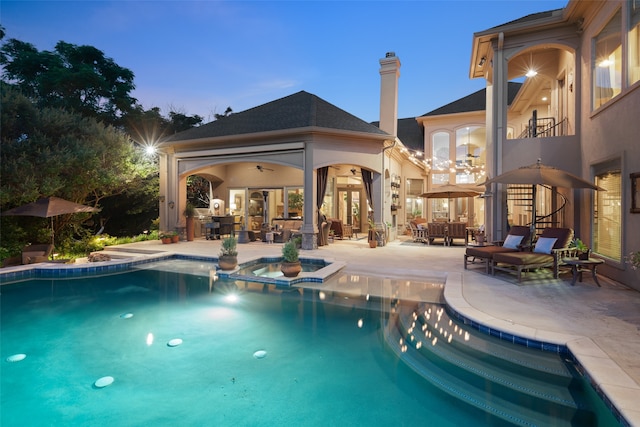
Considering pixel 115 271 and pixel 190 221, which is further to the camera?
pixel 190 221

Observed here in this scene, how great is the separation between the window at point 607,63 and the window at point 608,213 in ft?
4.73

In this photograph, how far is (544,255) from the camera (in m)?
6.37

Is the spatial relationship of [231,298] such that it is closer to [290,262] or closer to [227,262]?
Answer: [290,262]

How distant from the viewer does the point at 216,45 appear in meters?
22.6

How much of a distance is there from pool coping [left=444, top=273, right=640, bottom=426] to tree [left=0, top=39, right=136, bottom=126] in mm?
22189

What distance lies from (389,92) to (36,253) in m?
12.0

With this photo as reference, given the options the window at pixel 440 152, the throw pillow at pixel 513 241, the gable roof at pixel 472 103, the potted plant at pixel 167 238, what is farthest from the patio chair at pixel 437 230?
the potted plant at pixel 167 238

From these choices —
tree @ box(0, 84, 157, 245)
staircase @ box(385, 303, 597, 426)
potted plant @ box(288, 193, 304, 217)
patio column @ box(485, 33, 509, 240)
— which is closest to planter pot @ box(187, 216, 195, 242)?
tree @ box(0, 84, 157, 245)

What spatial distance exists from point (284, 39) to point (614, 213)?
19.8m

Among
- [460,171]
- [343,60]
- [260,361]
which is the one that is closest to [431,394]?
[260,361]

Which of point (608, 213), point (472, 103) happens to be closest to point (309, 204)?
point (608, 213)

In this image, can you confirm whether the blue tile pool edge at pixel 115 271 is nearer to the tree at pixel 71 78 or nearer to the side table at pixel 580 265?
the side table at pixel 580 265

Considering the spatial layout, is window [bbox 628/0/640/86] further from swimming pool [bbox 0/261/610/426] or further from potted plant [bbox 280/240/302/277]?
potted plant [bbox 280/240/302/277]

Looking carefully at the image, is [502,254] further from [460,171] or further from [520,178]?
[460,171]
